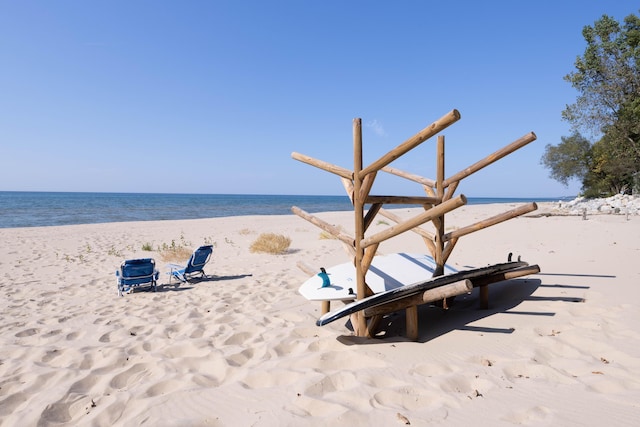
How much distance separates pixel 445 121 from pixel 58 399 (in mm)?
4059

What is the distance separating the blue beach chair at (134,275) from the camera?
6.48 m

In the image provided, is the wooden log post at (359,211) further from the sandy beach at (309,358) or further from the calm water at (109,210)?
the calm water at (109,210)

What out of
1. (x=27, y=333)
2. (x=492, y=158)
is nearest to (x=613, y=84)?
(x=492, y=158)

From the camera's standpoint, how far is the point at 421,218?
10.8 ft

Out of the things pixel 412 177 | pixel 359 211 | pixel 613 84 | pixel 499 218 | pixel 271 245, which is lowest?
pixel 271 245

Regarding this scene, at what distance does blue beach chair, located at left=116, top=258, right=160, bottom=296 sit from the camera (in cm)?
648

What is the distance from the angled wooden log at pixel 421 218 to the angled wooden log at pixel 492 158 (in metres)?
2.04

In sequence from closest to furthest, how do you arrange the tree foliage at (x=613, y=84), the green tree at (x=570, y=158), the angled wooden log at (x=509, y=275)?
the angled wooden log at (x=509, y=275) < the tree foliage at (x=613, y=84) < the green tree at (x=570, y=158)

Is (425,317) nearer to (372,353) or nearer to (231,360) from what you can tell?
(372,353)

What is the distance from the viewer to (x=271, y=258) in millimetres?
10461

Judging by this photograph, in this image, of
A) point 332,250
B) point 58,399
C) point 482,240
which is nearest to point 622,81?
point 482,240

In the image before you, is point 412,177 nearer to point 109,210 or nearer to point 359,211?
point 359,211

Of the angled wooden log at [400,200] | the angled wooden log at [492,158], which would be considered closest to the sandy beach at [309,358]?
the angled wooden log at [400,200]

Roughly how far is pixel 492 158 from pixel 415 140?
216cm
